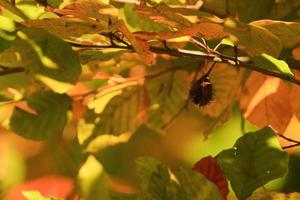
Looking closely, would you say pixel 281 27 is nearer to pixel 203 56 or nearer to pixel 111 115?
pixel 203 56

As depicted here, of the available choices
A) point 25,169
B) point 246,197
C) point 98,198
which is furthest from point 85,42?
point 25,169

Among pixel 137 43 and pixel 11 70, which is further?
pixel 11 70

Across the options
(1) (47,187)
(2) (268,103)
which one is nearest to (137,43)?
(2) (268,103)

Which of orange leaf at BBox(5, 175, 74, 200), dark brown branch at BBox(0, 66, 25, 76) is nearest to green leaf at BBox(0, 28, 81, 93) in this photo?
dark brown branch at BBox(0, 66, 25, 76)

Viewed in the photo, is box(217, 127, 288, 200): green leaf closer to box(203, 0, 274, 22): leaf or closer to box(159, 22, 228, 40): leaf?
box(159, 22, 228, 40): leaf

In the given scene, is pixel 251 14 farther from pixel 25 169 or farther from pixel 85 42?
pixel 25 169
